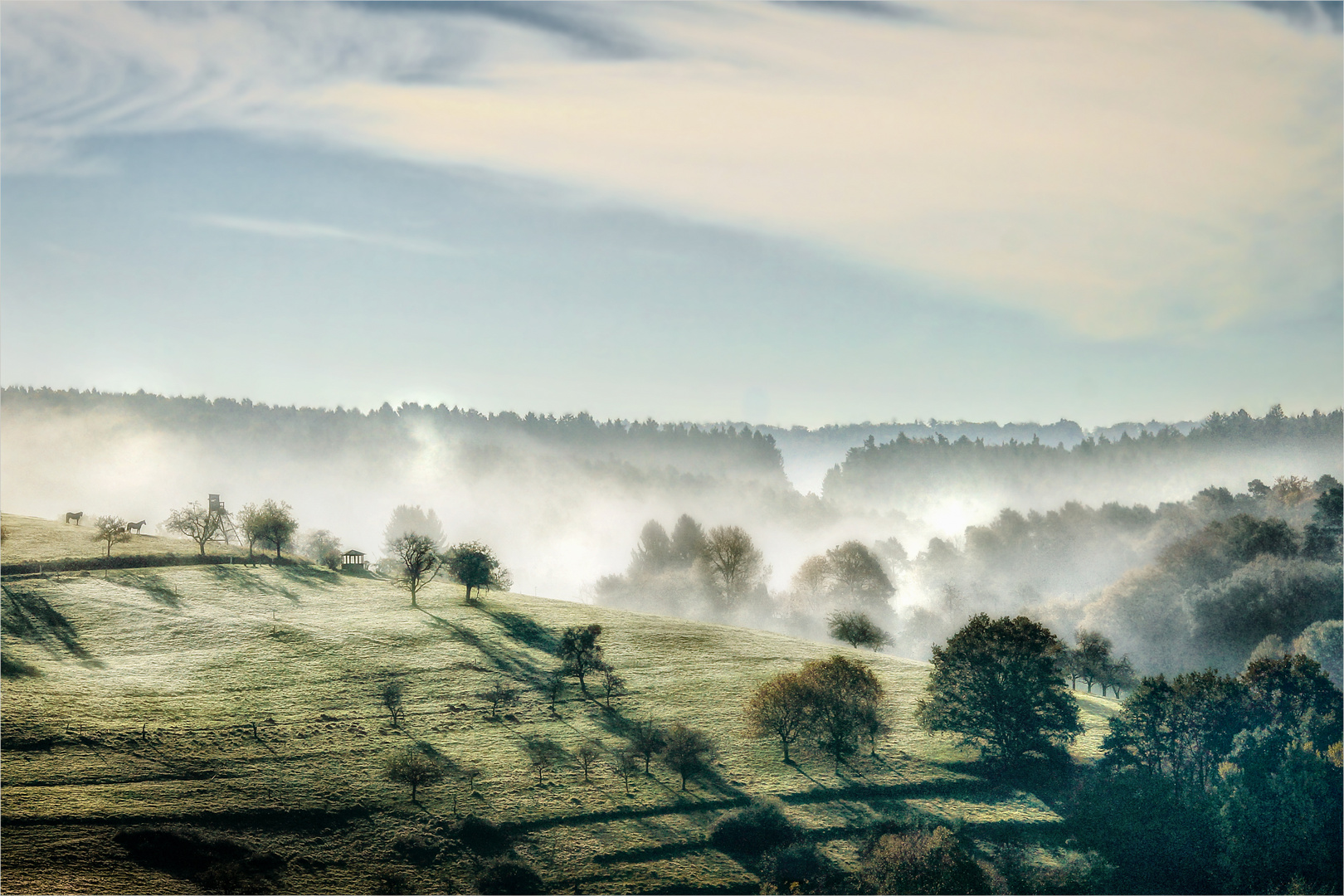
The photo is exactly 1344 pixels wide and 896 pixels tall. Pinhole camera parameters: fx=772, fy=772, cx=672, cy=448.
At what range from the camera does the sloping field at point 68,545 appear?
99.1 meters

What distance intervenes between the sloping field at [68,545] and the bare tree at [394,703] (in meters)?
56.6

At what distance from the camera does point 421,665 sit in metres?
79.4

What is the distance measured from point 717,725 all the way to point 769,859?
18900 millimetres

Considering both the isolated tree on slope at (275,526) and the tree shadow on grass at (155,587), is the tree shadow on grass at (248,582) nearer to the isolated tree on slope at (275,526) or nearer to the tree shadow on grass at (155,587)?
the tree shadow on grass at (155,587)

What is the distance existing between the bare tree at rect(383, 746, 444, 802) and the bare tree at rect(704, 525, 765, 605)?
11485cm

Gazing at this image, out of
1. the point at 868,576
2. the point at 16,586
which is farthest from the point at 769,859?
the point at 868,576

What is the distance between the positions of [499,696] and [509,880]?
80.6 ft

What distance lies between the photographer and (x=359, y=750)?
2432 inches

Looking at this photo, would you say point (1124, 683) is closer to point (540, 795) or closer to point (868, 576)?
point (868, 576)

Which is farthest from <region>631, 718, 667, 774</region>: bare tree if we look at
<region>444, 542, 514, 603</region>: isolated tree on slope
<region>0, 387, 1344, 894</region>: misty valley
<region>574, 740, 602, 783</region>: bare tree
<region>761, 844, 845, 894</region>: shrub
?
<region>444, 542, 514, 603</region>: isolated tree on slope

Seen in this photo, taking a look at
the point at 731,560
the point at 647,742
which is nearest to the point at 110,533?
the point at 647,742

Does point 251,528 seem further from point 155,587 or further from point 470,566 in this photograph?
point 470,566

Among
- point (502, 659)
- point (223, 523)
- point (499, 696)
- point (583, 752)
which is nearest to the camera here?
point (583, 752)

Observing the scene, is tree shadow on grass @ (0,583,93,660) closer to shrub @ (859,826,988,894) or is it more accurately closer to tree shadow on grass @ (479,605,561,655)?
tree shadow on grass @ (479,605,561,655)
